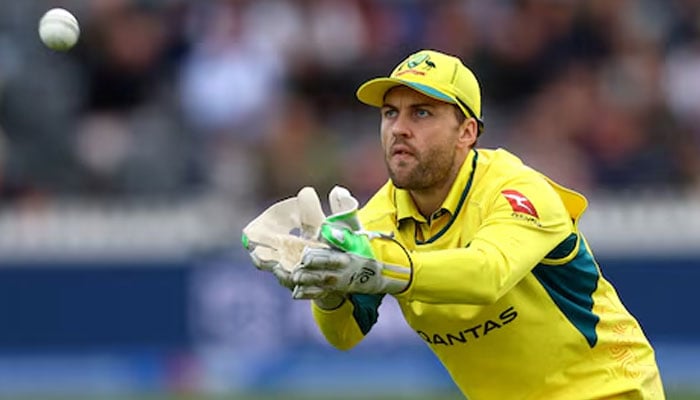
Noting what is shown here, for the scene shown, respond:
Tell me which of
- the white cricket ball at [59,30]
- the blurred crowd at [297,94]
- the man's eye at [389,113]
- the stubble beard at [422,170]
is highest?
the blurred crowd at [297,94]

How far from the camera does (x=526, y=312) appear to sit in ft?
21.2

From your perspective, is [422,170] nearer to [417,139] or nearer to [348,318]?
[417,139]

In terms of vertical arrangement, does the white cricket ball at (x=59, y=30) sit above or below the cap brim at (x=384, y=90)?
above

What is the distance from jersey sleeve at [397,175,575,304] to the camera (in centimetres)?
577

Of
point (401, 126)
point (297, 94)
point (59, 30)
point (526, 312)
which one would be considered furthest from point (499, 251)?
point (297, 94)

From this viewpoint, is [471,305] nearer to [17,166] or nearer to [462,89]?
[462,89]

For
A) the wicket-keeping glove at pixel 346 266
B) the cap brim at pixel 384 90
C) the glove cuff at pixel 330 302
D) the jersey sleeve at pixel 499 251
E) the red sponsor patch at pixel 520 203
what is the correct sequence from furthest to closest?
the glove cuff at pixel 330 302
the cap brim at pixel 384 90
the red sponsor patch at pixel 520 203
the jersey sleeve at pixel 499 251
the wicket-keeping glove at pixel 346 266

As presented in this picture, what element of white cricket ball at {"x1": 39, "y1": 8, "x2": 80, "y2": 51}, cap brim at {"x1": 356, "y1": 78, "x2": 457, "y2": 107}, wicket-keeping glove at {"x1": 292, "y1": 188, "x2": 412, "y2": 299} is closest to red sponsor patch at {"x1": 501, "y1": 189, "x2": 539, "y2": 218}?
cap brim at {"x1": 356, "y1": 78, "x2": 457, "y2": 107}

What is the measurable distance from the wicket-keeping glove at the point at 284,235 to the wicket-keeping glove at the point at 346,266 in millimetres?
105

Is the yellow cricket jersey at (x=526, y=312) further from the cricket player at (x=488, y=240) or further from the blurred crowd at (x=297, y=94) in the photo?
the blurred crowd at (x=297, y=94)

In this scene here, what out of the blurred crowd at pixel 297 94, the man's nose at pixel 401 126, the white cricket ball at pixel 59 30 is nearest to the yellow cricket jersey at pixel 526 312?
the man's nose at pixel 401 126

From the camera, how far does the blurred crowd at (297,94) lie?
49.6ft

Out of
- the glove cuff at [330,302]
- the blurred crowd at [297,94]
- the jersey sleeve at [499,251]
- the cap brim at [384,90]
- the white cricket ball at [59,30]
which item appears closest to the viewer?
the jersey sleeve at [499,251]

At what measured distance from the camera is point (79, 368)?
48.6ft
